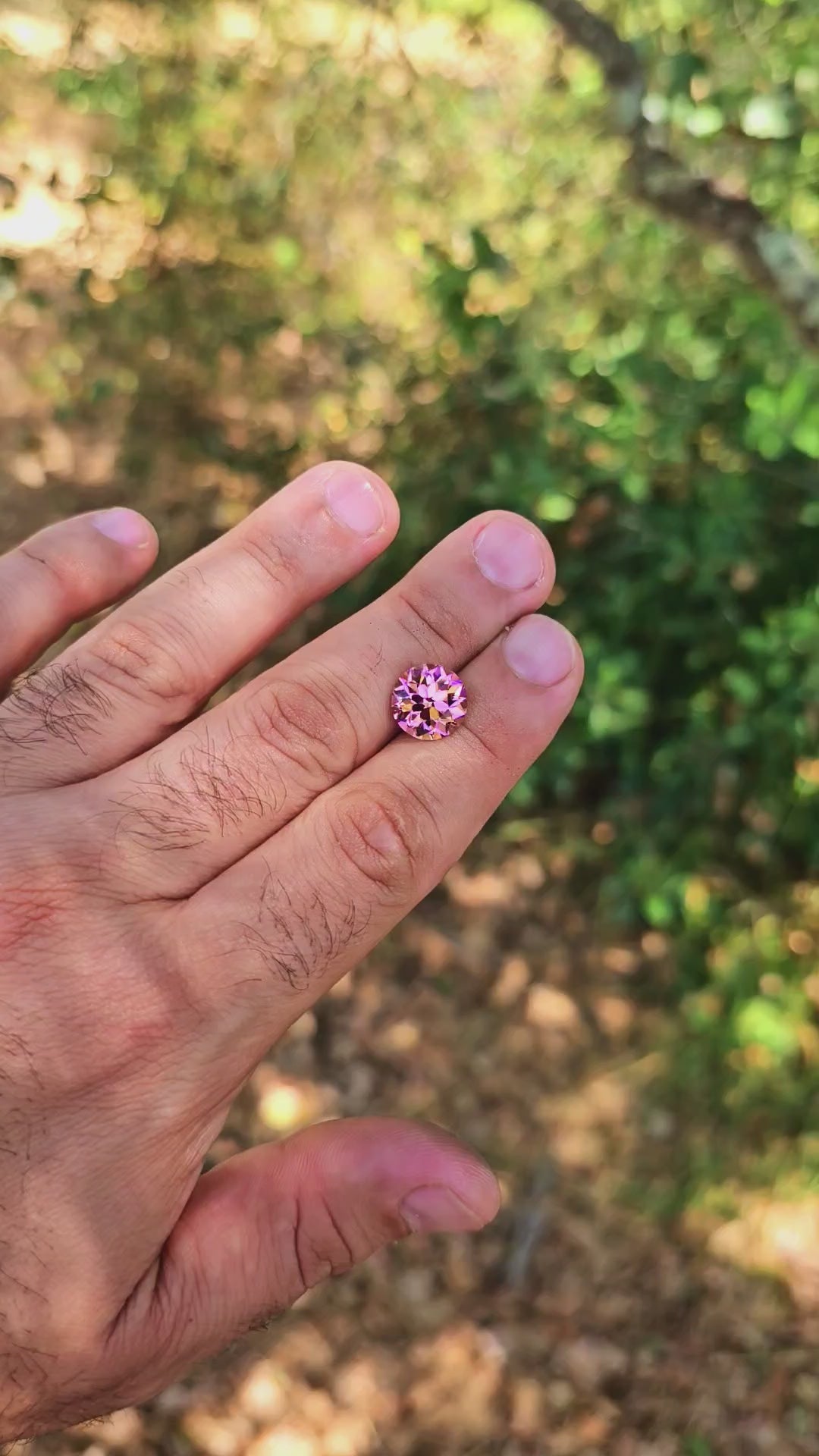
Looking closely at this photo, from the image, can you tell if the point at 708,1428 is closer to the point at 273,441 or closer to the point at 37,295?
the point at 273,441

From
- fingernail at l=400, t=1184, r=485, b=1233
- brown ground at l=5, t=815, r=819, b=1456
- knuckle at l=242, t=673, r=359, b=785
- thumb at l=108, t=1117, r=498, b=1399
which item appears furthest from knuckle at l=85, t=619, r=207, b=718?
brown ground at l=5, t=815, r=819, b=1456

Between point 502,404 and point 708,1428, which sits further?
point 502,404

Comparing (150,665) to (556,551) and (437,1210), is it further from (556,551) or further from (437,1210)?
(556,551)

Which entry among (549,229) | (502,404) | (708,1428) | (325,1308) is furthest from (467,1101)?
(549,229)

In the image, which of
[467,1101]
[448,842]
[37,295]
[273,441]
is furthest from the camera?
[273,441]

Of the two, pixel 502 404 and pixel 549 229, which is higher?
pixel 549 229

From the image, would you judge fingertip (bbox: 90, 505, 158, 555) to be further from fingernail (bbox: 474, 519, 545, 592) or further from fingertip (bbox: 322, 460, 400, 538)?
fingernail (bbox: 474, 519, 545, 592)

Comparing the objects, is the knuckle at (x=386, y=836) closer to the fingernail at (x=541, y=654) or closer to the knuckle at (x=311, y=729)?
the knuckle at (x=311, y=729)
